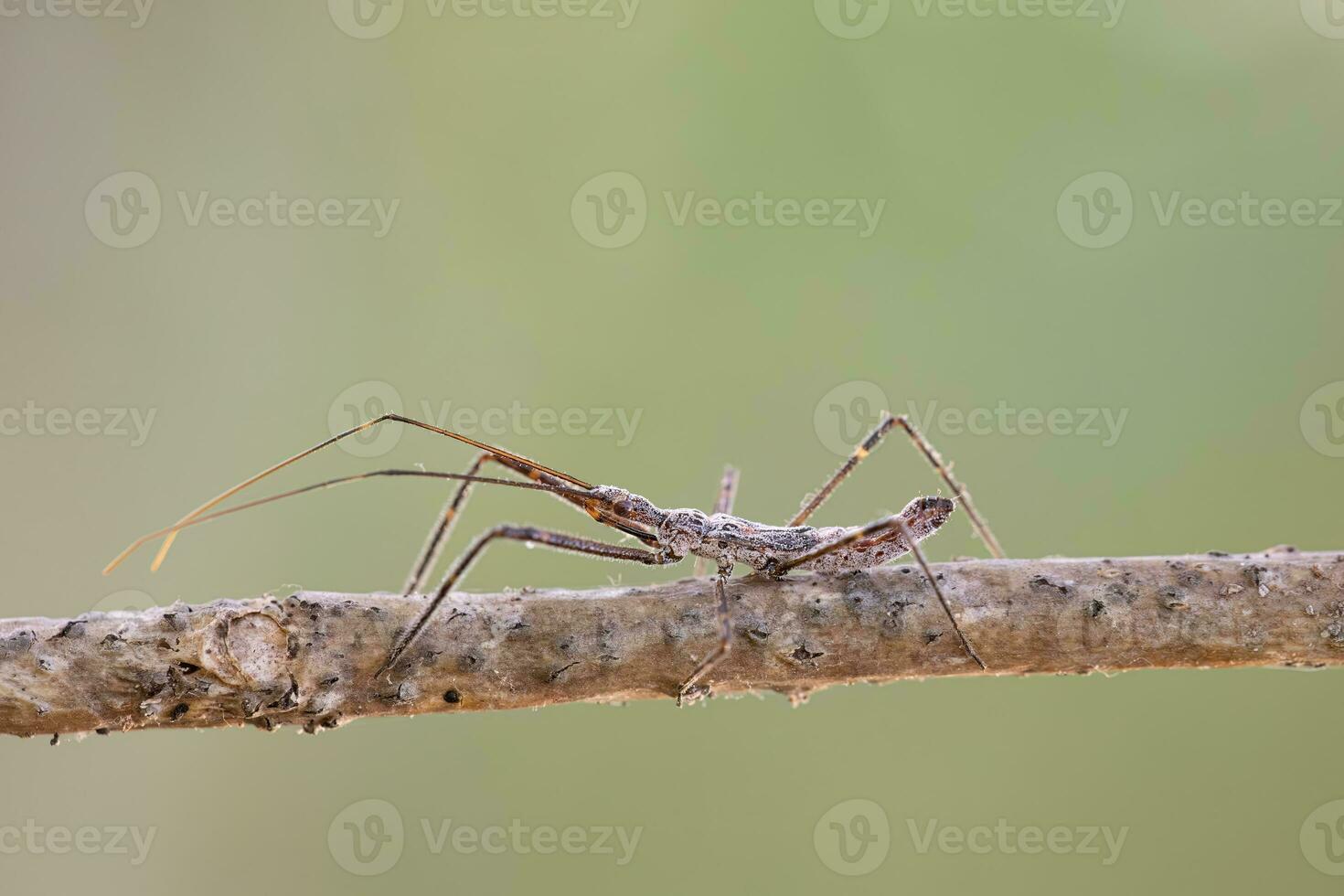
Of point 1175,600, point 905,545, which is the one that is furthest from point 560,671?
point 1175,600

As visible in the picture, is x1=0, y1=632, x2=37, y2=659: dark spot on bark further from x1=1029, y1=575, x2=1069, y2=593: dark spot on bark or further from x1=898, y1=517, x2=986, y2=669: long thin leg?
x1=1029, y1=575, x2=1069, y2=593: dark spot on bark

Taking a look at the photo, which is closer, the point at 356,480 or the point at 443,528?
the point at 356,480

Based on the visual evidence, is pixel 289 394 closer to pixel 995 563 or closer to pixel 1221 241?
pixel 995 563

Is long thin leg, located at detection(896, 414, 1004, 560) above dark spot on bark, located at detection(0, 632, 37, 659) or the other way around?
above

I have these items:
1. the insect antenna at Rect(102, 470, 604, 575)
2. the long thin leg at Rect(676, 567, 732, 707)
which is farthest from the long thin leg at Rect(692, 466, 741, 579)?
the long thin leg at Rect(676, 567, 732, 707)

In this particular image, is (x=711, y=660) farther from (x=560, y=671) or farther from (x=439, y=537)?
(x=439, y=537)

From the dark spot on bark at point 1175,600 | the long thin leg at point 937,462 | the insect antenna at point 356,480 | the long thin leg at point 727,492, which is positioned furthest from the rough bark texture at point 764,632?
the long thin leg at point 727,492
